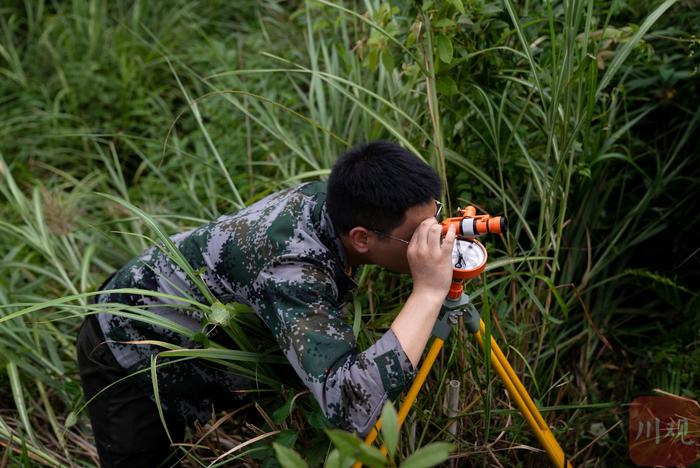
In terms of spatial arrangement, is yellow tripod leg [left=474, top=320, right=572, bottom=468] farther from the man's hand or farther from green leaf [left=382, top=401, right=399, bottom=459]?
green leaf [left=382, top=401, right=399, bottom=459]

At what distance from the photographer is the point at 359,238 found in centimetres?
178

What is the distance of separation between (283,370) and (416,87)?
144 centimetres

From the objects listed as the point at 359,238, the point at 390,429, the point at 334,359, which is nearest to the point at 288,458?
the point at 390,429

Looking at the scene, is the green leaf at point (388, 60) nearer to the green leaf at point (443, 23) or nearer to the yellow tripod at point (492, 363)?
the green leaf at point (443, 23)

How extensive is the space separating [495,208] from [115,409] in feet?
5.05

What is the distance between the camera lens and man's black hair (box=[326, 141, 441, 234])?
172 centimetres

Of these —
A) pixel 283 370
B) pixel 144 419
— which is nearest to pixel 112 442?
pixel 144 419

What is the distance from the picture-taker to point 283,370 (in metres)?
2.11

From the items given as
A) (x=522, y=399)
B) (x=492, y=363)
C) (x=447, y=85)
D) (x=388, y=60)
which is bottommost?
(x=522, y=399)

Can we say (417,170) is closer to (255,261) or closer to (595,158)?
(255,261)

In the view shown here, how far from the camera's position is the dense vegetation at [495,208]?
→ 219 cm

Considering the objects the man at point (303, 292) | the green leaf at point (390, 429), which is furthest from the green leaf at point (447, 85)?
the green leaf at point (390, 429)

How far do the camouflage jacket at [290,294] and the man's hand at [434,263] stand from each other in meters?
0.14

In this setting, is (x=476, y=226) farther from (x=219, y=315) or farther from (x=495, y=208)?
(x=495, y=208)
